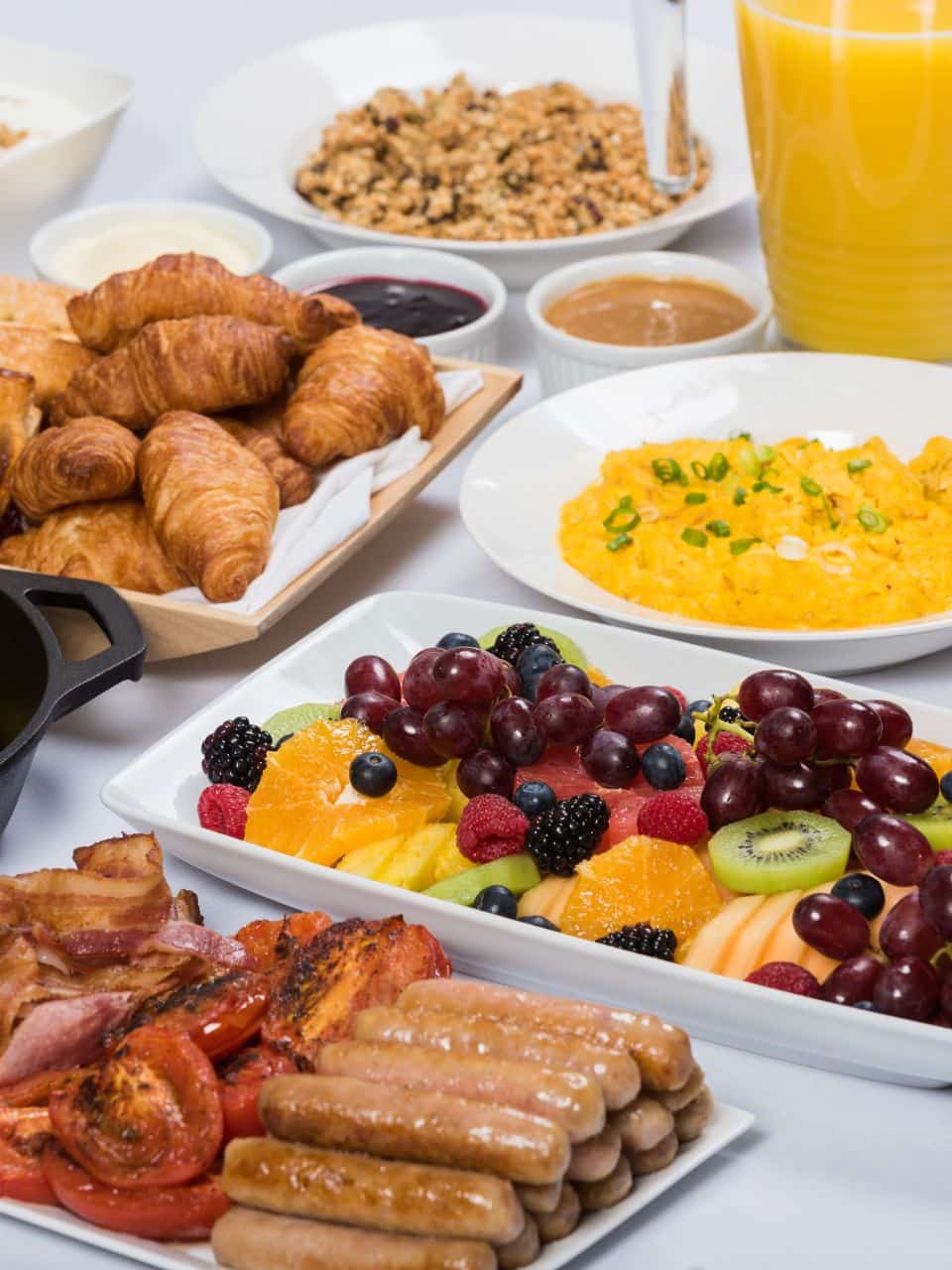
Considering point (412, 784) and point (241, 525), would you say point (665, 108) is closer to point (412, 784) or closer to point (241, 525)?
point (241, 525)

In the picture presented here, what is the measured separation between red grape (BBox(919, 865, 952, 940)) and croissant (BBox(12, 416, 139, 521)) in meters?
0.98

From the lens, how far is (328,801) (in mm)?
1422

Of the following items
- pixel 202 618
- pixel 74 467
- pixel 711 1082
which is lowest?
pixel 711 1082

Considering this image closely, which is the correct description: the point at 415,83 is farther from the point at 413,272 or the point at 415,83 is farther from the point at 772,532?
the point at 772,532

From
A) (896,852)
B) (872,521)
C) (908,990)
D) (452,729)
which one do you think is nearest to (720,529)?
(872,521)

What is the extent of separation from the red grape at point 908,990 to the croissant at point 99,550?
2.97 ft

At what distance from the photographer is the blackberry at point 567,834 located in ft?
4.42

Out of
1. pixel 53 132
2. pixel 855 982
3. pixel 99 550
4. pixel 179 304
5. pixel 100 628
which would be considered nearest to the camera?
pixel 855 982

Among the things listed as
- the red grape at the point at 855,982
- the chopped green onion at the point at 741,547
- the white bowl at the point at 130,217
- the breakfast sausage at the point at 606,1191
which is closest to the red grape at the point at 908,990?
the red grape at the point at 855,982

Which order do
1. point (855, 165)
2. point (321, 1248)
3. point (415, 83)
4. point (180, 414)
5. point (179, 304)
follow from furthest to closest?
point (415, 83) < point (855, 165) < point (179, 304) < point (180, 414) < point (321, 1248)

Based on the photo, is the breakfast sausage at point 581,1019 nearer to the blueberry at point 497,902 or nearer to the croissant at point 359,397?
the blueberry at point 497,902

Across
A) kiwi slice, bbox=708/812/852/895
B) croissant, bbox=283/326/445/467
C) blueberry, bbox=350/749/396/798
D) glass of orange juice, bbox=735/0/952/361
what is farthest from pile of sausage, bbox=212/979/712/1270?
glass of orange juice, bbox=735/0/952/361

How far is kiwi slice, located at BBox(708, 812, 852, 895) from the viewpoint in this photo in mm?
1291

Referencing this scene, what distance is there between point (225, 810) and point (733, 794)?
0.41 metres
